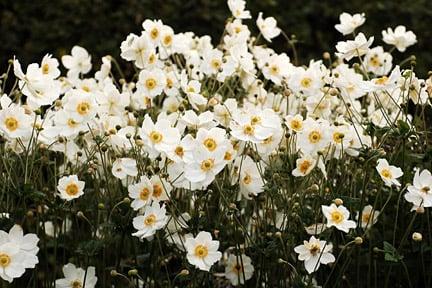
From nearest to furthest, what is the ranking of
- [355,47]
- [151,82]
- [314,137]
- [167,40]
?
[314,137]
[355,47]
[151,82]
[167,40]

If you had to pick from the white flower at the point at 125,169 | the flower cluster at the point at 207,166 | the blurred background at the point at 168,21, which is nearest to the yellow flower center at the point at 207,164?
the flower cluster at the point at 207,166

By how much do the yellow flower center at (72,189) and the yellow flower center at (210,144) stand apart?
0.33 m

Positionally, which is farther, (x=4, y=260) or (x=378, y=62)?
(x=378, y=62)

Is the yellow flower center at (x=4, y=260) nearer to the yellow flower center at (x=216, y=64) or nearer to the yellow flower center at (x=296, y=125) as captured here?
the yellow flower center at (x=296, y=125)

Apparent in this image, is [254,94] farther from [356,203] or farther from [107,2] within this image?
[107,2]

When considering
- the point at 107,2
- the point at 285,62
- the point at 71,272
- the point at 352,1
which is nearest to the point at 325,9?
the point at 352,1

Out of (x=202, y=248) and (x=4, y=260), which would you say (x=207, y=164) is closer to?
(x=202, y=248)

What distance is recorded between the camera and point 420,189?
79.1 inches

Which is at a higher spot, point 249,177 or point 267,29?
point 267,29

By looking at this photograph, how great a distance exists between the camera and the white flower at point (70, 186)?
2.07 meters

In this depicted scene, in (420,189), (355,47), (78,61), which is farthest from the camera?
(78,61)

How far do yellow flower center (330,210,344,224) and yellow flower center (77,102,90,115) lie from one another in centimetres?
66

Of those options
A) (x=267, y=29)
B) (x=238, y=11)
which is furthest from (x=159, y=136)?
(x=267, y=29)

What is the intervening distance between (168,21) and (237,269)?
8.61 ft
